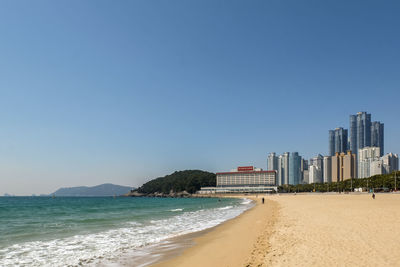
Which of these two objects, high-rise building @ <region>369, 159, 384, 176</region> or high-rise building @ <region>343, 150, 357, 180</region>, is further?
high-rise building @ <region>343, 150, 357, 180</region>

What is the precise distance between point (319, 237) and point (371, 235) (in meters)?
2.34

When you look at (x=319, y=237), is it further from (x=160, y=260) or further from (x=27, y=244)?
(x=27, y=244)

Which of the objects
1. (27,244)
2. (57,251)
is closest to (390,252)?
(57,251)

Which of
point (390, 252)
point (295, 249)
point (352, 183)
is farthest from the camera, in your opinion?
point (352, 183)

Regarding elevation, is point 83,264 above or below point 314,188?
above

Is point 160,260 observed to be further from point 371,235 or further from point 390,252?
point 371,235

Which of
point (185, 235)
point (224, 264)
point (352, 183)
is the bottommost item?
point (352, 183)

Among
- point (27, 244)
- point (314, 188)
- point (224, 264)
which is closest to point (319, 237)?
point (224, 264)

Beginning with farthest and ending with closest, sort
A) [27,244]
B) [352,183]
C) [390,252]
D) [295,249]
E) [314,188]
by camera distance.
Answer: [314,188]
[352,183]
[27,244]
[295,249]
[390,252]

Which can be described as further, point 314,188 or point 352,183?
point 314,188

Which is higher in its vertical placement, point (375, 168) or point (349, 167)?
point (349, 167)

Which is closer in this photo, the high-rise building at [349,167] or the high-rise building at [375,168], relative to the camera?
the high-rise building at [375,168]

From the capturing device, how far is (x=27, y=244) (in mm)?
15867

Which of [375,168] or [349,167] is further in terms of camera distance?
[349,167]
